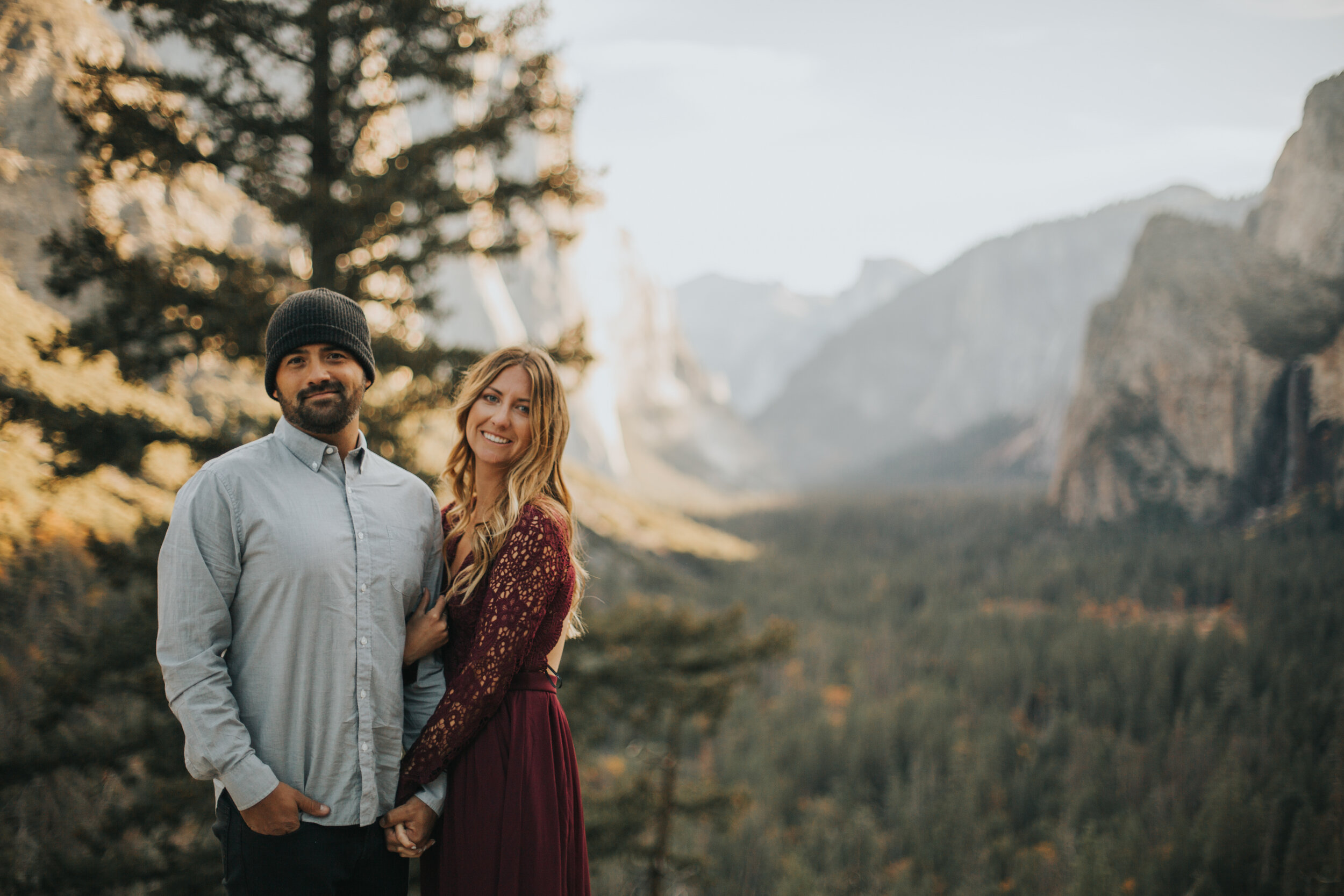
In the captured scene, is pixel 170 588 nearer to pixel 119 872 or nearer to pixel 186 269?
pixel 186 269

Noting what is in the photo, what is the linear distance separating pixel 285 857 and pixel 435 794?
1.45ft

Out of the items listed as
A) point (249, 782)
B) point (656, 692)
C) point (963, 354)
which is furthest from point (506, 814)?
point (963, 354)

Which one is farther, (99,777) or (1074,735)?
(1074,735)

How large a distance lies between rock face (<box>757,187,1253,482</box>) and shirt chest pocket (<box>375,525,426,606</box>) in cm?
10962

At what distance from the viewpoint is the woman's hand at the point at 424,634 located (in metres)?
2.41

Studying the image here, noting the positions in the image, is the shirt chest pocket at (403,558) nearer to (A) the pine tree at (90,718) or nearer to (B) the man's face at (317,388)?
(B) the man's face at (317,388)

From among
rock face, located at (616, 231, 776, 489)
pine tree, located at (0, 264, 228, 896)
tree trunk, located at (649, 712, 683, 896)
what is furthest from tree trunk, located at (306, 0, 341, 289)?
rock face, located at (616, 231, 776, 489)

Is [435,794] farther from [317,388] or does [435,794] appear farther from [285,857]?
[317,388]

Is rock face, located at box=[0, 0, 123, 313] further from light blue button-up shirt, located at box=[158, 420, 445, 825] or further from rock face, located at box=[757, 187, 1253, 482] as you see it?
rock face, located at box=[757, 187, 1253, 482]

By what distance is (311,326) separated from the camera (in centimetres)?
221

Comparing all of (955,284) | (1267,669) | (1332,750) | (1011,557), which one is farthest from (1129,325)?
(955,284)

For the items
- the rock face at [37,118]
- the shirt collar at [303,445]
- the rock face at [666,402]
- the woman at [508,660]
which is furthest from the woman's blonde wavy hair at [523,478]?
the rock face at [666,402]

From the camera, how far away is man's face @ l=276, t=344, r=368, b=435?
2238 mm

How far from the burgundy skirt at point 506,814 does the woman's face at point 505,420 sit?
780mm
